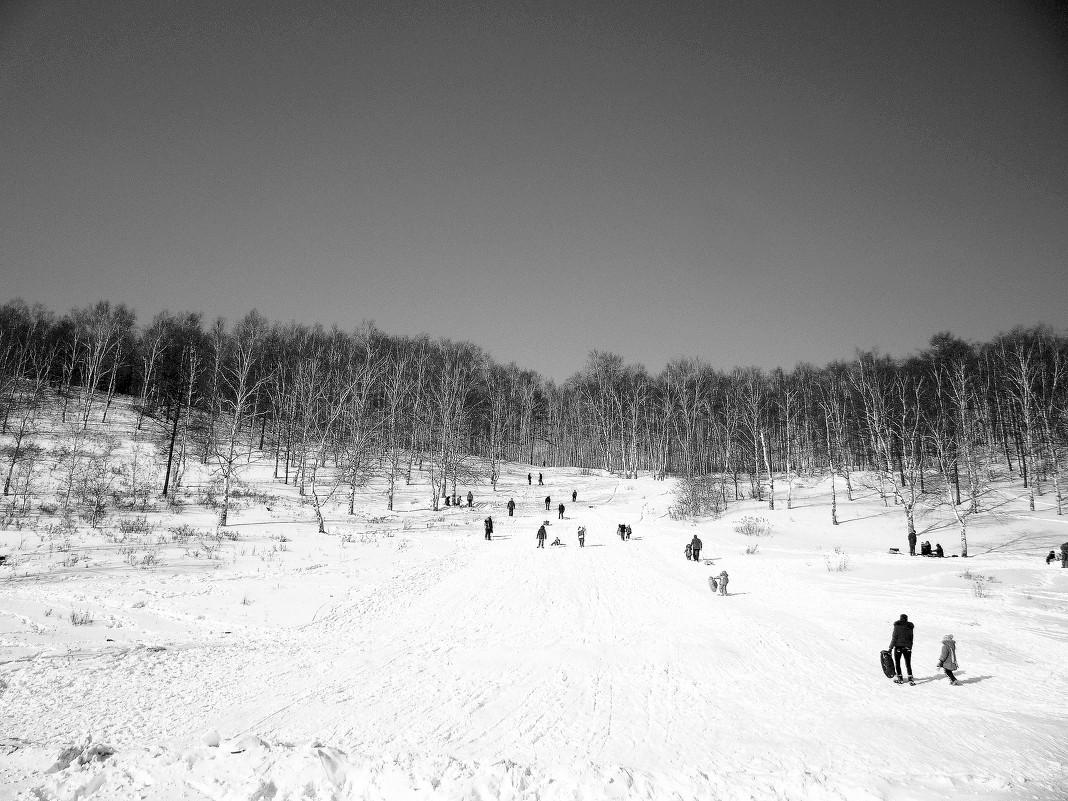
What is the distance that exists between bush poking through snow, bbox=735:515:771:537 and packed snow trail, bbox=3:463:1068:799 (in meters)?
16.2

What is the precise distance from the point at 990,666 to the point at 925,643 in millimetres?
1731

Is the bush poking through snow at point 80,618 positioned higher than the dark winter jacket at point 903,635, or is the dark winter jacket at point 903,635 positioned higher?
the dark winter jacket at point 903,635

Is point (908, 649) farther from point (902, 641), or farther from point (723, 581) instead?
point (723, 581)

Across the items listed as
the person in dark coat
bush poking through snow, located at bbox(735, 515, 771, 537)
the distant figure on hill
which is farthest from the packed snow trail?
bush poking through snow, located at bbox(735, 515, 771, 537)

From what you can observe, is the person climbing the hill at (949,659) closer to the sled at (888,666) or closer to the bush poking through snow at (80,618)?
the sled at (888,666)

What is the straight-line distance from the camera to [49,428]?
146 feet

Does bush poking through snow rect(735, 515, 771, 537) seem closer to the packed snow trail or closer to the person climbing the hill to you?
the packed snow trail

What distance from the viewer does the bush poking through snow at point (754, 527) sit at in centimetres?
3312

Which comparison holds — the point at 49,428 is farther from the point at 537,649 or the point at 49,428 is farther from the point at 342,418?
the point at 537,649

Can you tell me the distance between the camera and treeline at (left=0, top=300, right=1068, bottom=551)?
39.3 metres

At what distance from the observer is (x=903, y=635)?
10.9 m

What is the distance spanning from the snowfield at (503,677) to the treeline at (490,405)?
12.7m

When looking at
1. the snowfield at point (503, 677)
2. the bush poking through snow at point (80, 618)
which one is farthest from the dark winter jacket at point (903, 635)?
the bush poking through snow at point (80, 618)

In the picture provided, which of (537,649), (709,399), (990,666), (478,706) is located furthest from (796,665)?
(709,399)
